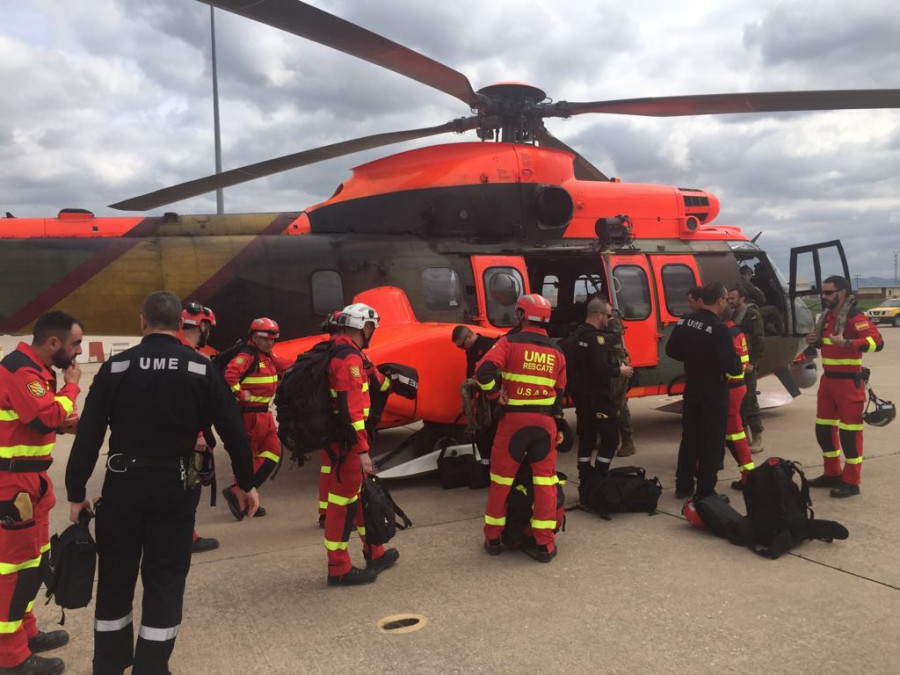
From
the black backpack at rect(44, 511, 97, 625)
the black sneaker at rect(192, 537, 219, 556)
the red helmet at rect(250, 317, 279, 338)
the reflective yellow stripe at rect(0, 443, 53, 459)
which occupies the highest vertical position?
the red helmet at rect(250, 317, 279, 338)

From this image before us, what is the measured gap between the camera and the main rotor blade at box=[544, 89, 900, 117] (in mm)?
6453

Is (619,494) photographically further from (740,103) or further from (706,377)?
(740,103)

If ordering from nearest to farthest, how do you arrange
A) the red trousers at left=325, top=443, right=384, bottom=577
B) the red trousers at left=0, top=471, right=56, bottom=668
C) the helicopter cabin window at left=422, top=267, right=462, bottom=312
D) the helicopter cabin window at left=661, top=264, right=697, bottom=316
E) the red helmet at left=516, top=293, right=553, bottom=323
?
the red trousers at left=0, top=471, right=56, bottom=668
the red trousers at left=325, top=443, right=384, bottom=577
the red helmet at left=516, top=293, right=553, bottom=323
the helicopter cabin window at left=422, top=267, right=462, bottom=312
the helicopter cabin window at left=661, top=264, right=697, bottom=316

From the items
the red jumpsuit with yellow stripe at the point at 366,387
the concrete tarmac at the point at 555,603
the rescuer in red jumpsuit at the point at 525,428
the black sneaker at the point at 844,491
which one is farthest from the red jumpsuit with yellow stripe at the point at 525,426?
the black sneaker at the point at 844,491

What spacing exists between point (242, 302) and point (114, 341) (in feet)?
53.9

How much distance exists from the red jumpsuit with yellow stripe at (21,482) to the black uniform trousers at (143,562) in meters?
0.56

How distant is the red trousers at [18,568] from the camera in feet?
9.98

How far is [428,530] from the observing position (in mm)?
5066

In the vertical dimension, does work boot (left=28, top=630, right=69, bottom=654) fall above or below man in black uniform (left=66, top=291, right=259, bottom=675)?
below

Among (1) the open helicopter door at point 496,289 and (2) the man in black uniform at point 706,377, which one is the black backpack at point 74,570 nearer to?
(2) the man in black uniform at point 706,377

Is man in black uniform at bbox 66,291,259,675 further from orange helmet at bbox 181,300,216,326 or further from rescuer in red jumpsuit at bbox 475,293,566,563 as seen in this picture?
orange helmet at bbox 181,300,216,326

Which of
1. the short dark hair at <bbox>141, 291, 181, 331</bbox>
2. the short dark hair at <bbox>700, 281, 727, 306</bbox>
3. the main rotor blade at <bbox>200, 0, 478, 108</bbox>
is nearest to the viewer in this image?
the short dark hair at <bbox>141, 291, 181, 331</bbox>

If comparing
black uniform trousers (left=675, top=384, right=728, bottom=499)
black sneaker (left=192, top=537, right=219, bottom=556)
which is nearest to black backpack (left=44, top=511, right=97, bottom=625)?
black sneaker (left=192, top=537, right=219, bottom=556)

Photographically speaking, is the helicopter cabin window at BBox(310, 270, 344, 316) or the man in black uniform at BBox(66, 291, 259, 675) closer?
the man in black uniform at BBox(66, 291, 259, 675)
